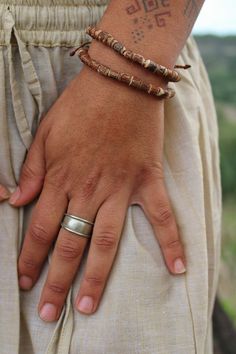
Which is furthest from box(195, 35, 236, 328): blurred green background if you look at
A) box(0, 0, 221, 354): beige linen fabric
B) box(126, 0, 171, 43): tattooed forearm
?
box(126, 0, 171, 43): tattooed forearm

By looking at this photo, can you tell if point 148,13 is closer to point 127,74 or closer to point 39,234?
point 127,74

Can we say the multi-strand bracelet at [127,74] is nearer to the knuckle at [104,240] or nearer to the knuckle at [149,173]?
the knuckle at [149,173]

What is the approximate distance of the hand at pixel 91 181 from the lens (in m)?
1.11

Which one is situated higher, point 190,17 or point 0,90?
point 190,17

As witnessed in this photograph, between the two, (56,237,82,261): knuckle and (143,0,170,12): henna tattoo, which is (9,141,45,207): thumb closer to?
(56,237,82,261): knuckle

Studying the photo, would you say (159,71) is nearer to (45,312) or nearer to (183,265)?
(183,265)

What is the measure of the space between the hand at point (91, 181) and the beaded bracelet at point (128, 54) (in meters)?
0.05

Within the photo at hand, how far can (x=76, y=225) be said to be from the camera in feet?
3.72

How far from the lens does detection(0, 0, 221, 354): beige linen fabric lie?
113 cm

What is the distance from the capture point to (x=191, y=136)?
1.23 m

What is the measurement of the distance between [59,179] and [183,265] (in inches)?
11.0

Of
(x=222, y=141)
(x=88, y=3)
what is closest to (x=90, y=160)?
(x=88, y=3)

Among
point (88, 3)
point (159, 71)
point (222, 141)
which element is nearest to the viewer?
point (159, 71)

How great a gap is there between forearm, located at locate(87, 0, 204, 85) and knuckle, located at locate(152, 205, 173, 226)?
0.24 meters
